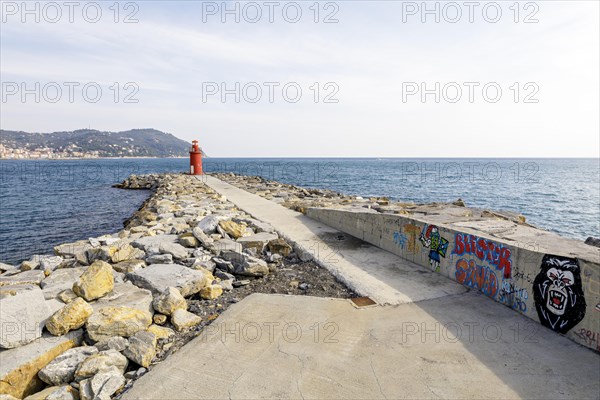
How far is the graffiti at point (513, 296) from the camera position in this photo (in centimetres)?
492

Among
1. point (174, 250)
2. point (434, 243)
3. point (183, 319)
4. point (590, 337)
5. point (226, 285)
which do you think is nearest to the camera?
point (590, 337)

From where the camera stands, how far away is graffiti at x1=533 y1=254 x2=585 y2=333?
4.25 metres

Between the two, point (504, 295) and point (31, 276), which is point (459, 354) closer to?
point (504, 295)

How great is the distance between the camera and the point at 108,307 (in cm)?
480

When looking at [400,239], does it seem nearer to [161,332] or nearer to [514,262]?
[514,262]

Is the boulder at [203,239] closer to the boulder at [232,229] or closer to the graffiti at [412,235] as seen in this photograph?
the boulder at [232,229]

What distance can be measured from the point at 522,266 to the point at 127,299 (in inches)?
225

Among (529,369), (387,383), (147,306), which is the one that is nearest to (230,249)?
(147,306)

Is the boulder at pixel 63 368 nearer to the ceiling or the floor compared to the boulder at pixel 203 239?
nearer to the floor

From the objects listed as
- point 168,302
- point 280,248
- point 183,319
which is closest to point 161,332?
point 183,319

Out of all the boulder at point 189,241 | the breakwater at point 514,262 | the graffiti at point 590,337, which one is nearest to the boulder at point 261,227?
the boulder at point 189,241

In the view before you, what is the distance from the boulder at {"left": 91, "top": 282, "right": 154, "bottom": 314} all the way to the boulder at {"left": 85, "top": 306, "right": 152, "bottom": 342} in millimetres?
318

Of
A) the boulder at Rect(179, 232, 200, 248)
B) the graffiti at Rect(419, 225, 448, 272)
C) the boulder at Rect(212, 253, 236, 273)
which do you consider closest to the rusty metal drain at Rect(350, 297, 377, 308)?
the graffiti at Rect(419, 225, 448, 272)

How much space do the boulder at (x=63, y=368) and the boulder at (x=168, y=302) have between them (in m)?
1.14
